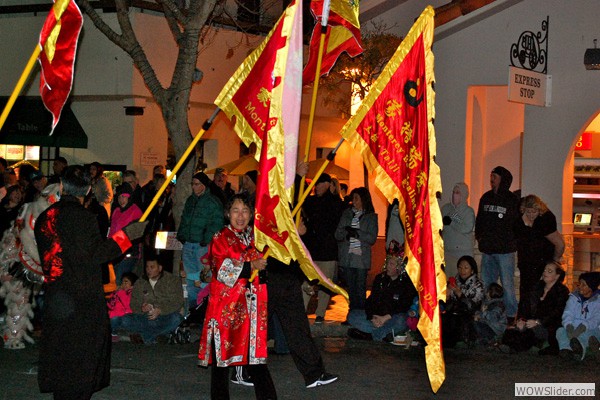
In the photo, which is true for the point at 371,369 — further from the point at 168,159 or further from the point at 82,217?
the point at 168,159

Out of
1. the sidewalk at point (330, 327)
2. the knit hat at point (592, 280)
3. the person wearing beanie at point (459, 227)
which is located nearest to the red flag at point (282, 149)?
the knit hat at point (592, 280)

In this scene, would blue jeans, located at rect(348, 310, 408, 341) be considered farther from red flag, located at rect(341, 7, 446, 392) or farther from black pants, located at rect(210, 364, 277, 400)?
black pants, located at rect(210, 364, 277, 400)

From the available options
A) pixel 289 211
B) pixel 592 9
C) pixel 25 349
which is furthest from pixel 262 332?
pixel 592 9

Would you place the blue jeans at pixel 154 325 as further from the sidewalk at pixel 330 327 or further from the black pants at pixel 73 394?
the black pants at pixel 73 394

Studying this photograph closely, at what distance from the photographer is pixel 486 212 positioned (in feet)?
43.9

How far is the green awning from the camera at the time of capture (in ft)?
72.3

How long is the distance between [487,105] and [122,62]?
26.9 ft

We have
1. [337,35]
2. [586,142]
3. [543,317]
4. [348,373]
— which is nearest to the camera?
[337,35]

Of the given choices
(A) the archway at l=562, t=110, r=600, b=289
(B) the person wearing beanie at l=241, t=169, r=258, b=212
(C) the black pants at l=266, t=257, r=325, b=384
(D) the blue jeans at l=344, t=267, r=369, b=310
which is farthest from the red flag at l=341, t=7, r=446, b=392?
(A) the archway at l=562, t=110, r=600, b=289

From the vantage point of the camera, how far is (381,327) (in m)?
12.0

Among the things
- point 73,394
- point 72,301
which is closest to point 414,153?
point 72,301

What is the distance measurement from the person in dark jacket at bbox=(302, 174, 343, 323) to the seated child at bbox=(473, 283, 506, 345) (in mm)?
2105

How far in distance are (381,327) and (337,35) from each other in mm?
3938

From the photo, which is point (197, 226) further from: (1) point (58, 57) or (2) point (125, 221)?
(1) point (58, 57)
